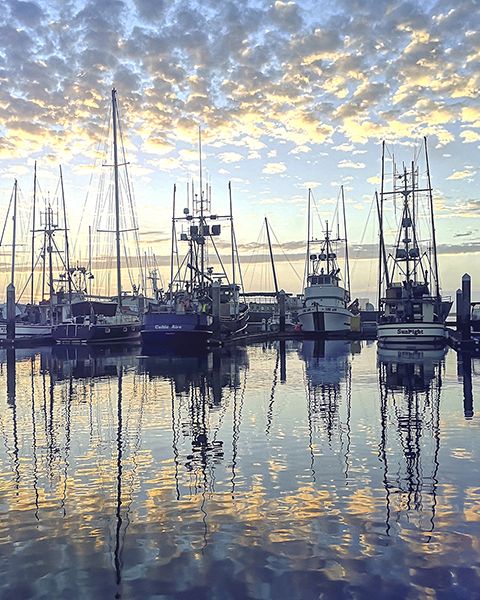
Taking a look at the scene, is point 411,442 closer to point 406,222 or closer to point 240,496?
point 240,496

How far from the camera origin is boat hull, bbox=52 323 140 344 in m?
54.3

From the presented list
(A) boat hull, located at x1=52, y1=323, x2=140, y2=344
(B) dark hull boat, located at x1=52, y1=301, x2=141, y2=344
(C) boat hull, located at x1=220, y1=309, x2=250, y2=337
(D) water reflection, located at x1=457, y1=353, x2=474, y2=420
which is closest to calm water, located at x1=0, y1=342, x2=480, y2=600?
(D) water reflection, located at x1=457, y1=353, x2=474, y2=420

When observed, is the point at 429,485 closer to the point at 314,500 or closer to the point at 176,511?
the point at 314,500

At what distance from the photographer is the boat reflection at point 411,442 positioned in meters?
9.46

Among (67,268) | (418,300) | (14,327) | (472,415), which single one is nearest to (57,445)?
(472,415)

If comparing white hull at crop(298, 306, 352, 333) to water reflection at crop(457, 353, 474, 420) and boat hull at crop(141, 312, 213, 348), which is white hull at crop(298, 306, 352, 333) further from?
water reflection at crop(457, 353, 474, 420)

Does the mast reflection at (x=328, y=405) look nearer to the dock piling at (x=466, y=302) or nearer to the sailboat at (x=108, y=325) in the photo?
the dock piling at (x=466, y=302)

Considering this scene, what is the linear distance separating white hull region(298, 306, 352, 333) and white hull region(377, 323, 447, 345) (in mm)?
24735

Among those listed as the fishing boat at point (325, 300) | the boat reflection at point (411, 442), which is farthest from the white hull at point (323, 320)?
the boat reflection at point (411, 442)

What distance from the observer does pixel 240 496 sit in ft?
33.0

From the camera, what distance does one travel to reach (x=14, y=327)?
56.9m

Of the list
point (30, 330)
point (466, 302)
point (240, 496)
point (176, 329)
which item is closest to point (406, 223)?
point (466, 302)

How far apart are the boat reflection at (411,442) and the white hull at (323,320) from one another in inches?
1593

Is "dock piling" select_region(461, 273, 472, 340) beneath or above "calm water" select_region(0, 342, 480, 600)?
above
